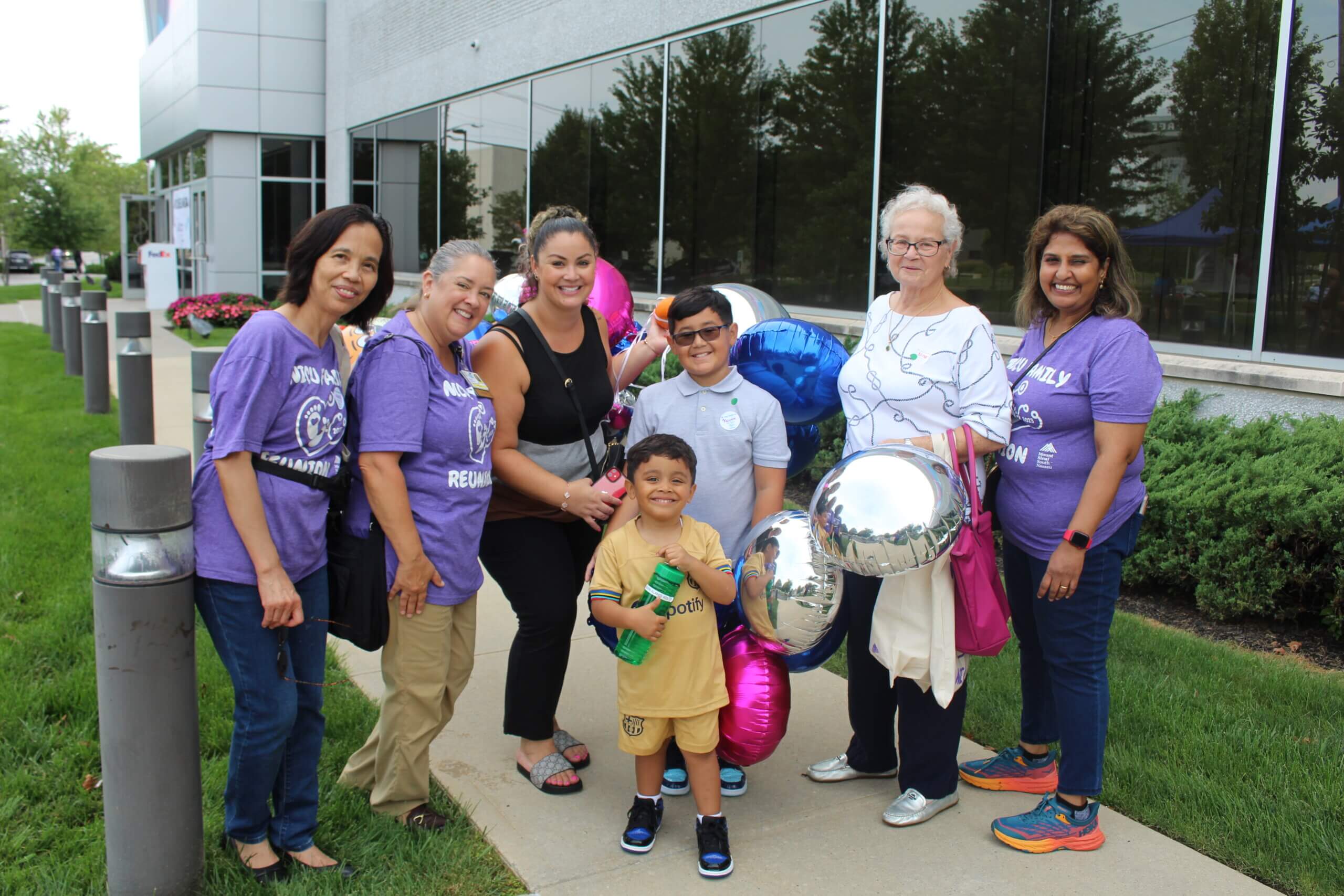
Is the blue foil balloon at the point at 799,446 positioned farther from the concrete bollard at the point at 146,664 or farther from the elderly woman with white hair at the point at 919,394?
the concrete bollard at the point at 146,664

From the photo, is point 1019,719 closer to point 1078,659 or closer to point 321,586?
point 1078,659

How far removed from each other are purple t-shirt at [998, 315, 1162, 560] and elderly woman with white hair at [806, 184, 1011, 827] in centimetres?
11

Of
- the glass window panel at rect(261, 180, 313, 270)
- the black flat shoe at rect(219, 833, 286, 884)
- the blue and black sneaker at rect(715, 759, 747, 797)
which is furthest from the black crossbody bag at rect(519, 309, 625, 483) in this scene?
the glass window panel at rect(261, 180, 313, 270)

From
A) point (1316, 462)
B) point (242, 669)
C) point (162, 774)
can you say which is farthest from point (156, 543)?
point (1316, 462)

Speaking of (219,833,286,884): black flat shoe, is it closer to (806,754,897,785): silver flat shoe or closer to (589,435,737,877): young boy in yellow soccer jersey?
(589,435,737,877): young boy in yellow soccer jersey

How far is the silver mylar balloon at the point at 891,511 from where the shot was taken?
282 centimetres

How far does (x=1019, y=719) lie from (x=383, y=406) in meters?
2.66

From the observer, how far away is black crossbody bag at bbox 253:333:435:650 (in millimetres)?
2844

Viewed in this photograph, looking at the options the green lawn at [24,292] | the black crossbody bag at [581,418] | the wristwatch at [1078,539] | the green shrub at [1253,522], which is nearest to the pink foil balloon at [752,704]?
the black crossbody bag at [581,418]

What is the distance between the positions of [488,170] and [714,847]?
13.4 meters

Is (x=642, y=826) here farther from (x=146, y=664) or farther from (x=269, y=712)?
(x=146, y=664)

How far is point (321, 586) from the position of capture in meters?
2.81

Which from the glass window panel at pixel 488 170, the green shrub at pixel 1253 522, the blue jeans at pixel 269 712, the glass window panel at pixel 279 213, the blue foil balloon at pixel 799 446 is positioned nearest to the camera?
the blue jeans at pixel 269 712

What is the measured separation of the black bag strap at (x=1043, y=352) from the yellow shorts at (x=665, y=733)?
50.7 inches
